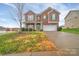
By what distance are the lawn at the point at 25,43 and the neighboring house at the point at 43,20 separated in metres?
0.10

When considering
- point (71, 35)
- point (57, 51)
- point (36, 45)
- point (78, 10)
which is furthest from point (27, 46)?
point (78, 10)

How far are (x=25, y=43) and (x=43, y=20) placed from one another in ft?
1.36

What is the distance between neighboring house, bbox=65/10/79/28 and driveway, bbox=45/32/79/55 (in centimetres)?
14

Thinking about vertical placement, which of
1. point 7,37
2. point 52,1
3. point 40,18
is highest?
point 52,1

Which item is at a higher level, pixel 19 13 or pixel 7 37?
pixel 19 13

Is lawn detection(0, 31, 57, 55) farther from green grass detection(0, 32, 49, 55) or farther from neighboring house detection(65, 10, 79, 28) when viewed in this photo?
neighboring house detection(65, 10, 79, 28)

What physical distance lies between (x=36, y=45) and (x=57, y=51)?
0.97ft

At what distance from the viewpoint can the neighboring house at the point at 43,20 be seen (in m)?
3.21

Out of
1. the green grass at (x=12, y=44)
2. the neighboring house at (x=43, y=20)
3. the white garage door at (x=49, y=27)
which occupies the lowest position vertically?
the green grass at (x=12, y=44)

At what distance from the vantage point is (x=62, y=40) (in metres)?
3.20

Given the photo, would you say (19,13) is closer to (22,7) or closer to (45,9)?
(22,7)

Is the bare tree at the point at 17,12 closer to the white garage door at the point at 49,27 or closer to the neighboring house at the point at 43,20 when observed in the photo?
the neighboring house at the point at 43,20

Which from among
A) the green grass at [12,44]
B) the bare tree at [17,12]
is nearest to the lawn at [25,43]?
the green grass at [12,44]

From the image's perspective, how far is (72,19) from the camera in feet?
10.7
